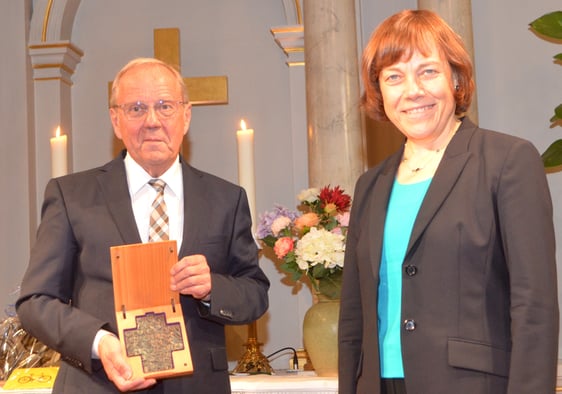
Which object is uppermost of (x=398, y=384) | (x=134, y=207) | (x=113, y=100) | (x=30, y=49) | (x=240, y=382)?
(x=30, y=49)

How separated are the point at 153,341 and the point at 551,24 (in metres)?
3.57

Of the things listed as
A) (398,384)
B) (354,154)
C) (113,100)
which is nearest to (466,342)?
(398,384)

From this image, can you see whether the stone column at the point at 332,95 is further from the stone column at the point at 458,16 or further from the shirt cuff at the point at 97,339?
the shirt cuff at the point at 97,339

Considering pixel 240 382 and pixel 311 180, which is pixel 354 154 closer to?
pixel 311 180

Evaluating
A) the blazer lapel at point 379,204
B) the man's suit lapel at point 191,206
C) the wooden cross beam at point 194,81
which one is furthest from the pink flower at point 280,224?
the wooden cross beam at point 194,81

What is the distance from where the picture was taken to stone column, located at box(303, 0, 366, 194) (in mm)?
5375

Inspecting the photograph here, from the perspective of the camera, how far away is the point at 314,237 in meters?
3.83

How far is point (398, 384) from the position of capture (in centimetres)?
231

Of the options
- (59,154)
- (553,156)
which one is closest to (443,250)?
(59,154)

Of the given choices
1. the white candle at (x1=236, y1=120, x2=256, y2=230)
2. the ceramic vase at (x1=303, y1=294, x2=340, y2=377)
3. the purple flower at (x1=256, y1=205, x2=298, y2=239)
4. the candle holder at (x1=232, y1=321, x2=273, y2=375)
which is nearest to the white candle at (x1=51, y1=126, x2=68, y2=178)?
the white candle at (x1=236, y1=120, x2=256, y2=230)

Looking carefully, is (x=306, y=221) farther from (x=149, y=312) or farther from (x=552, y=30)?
(x=552, y=30)

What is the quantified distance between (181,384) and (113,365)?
29 cm

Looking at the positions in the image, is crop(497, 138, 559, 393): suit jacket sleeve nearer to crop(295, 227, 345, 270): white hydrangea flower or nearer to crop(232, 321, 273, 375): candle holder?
crop(295, 227, 345, 270): white hydrangea flower

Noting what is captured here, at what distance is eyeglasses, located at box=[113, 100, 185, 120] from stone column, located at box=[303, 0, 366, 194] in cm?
251
